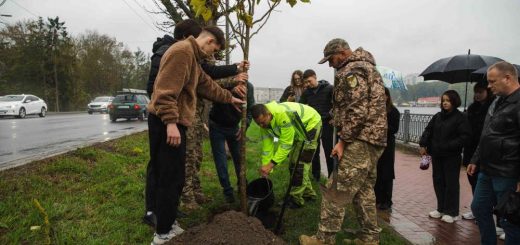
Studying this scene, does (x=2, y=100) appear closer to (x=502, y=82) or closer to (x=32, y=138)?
(x=32, y=138)

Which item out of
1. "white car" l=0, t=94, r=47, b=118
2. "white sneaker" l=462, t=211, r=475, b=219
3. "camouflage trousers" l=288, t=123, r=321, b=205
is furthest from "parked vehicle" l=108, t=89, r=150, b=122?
"white sneaker" l=462, t=211, r=475, b=219

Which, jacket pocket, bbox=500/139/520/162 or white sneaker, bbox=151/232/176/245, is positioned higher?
jacket pocket, bbox=500/139/520/162

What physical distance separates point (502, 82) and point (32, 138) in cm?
1239

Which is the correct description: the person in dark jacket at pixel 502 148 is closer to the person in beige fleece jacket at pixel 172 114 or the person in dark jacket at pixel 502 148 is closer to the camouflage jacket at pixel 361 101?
the camouflage jacket at pixel 361 101

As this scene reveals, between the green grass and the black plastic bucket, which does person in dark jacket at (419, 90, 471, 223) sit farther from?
the black plastic bucket

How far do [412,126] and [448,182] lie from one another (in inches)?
353

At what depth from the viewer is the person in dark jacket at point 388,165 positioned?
16.5 feet

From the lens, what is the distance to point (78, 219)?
3.99 m

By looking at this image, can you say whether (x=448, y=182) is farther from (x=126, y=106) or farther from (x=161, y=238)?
(x=126, y=106)

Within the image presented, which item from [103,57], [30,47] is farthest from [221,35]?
[103,57]

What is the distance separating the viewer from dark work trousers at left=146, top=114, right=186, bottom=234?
10.1 ft

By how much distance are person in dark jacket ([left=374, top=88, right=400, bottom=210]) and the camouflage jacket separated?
1.63 m

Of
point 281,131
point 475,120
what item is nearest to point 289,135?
point 281,131

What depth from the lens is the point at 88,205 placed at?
173 inches
